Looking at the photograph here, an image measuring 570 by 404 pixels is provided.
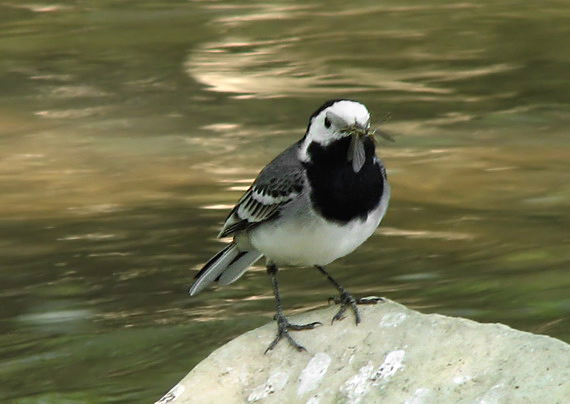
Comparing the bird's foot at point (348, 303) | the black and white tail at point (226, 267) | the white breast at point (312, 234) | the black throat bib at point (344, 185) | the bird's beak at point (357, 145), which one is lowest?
the black and white tail at point (226, 267)

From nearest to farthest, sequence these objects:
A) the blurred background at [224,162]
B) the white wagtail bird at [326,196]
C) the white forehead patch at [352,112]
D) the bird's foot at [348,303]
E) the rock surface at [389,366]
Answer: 1. the rock surface at [389,366]
2. the white forehead patch at [352,112]
3. the white wagtail bird at [326,196]
4. the bird's foot at [348,303]
5. the blurred background at [224,162]

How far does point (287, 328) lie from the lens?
237 inches

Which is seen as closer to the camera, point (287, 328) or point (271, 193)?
point (287, 328)

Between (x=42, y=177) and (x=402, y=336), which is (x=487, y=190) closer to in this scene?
(x=42, y=177)

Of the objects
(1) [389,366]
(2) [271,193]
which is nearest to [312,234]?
(2) [271,193]

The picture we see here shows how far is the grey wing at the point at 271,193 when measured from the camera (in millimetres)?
6145

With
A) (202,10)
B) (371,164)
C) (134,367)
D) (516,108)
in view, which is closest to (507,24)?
(516,108)

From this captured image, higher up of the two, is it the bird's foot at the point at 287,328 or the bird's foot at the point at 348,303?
the bird's foot at the point at 348,303

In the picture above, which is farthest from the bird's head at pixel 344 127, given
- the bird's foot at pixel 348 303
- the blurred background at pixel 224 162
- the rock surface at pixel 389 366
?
the blurred background at pixel 224 162

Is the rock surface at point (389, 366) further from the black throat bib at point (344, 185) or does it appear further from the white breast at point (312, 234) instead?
the black throat bib at point (344, 185)

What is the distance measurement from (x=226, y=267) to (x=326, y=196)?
1.14 metres

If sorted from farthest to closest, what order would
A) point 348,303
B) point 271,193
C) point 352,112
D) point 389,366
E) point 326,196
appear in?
point 271,193, point 348,303, point 326,196, point 352,112, point 389,366

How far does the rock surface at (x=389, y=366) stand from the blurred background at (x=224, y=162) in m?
0.22

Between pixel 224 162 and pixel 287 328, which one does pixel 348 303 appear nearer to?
pixel 287 328
